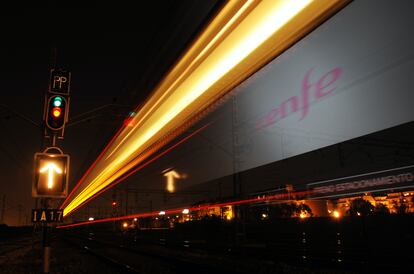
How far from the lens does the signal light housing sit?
6043mm

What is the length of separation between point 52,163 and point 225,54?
324 cm

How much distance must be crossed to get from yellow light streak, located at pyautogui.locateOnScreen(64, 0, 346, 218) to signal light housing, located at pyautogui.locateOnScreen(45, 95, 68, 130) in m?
2.52

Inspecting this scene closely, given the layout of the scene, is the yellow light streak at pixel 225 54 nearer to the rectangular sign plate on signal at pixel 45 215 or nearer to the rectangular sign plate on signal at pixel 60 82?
the rectangular sign plate on signal at pixel 60 82

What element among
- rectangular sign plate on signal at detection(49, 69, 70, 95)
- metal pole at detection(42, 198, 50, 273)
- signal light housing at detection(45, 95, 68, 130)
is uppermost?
rectangular sign plate on signal at detection(49, 69, 70, 95)

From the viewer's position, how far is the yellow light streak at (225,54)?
4.97 metres

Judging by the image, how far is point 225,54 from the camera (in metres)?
6.44

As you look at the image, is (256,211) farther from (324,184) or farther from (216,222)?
(324,184)

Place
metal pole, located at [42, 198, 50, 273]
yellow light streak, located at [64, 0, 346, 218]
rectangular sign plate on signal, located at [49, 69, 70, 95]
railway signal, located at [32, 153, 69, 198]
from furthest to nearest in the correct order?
1. rectangular sign plate on signal, located at [49, 69, 70, 95]
2. metal pole, located at [42, 198, 50, 273]
3. railway signal, located at [32, 153, 69, 198]
4. yellow light streak, located at [64, 0, 346, 218]

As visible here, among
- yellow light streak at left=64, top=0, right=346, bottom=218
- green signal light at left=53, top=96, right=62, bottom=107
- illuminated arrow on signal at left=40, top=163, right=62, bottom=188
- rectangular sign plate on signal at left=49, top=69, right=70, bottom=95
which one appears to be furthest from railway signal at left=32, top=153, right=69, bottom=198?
yellow light streak at left=64, top=0, right=346, bottom=218

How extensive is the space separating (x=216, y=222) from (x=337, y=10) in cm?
2126

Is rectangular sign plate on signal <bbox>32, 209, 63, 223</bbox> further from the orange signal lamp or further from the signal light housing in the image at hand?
the orange signal lamp

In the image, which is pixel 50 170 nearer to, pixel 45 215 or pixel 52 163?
pixel 52 163

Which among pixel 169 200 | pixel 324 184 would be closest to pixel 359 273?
pixel 324 184

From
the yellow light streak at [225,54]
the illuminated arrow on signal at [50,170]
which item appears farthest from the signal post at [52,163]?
the yellow light streak at [225,54]
